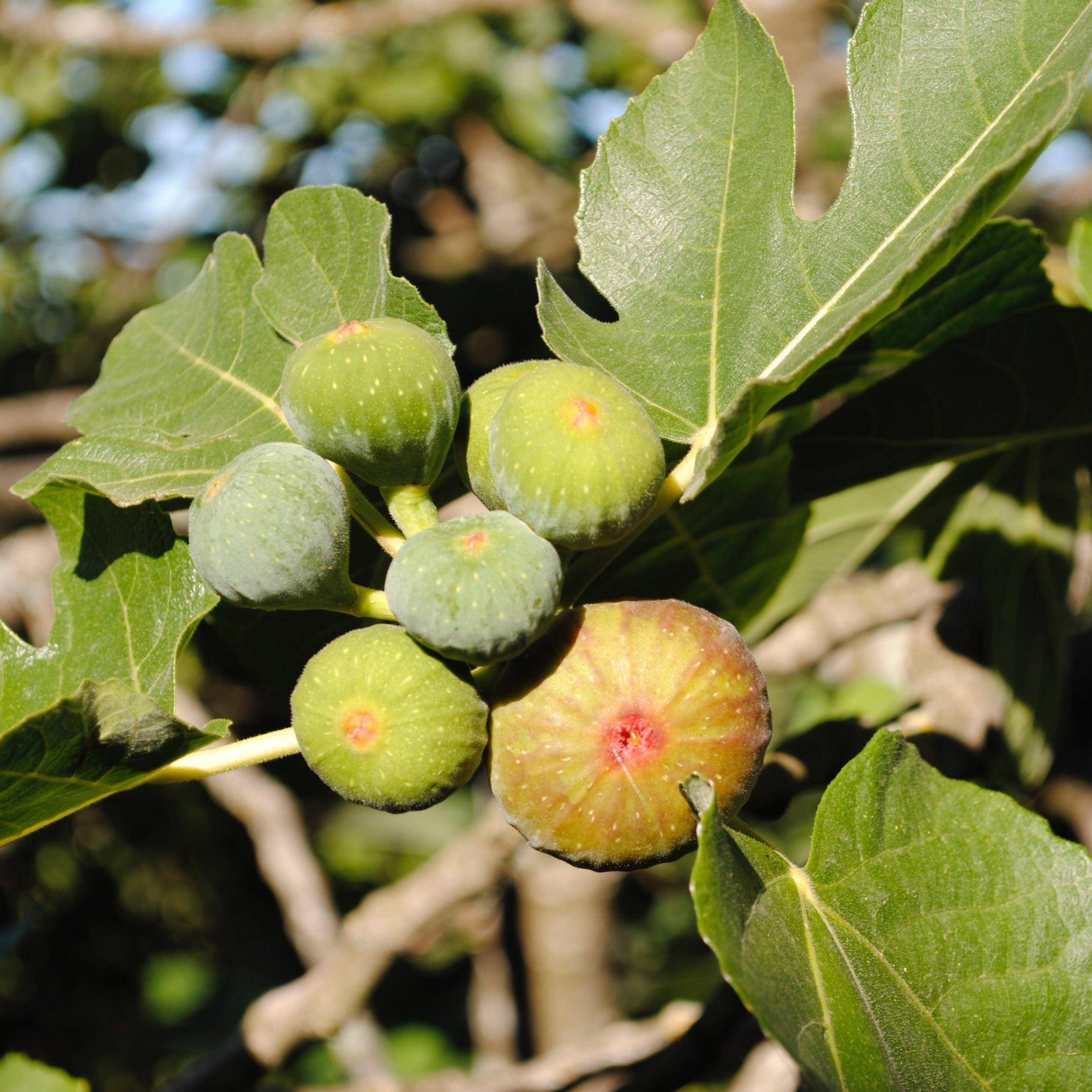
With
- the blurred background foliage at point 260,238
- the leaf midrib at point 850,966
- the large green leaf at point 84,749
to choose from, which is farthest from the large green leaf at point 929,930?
the blurred background foliage at point 260,238

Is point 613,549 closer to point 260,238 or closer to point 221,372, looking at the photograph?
point 221,372

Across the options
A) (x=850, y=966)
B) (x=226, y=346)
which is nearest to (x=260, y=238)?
(x=226, y=346)

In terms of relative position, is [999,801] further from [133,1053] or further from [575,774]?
[133,1053]

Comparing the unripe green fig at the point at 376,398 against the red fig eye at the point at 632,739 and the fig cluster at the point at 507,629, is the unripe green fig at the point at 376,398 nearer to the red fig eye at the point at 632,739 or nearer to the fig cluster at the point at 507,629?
the fig cluster at the point at 507,629

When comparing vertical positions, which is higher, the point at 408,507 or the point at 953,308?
the point at 953,308

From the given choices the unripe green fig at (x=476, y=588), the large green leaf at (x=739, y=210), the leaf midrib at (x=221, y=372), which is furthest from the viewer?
the leaf midrib at (x=221, y=372)

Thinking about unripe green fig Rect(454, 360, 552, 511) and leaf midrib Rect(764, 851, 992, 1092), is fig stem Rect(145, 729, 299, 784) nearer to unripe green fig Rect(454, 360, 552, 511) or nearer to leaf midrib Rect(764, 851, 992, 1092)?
unripe green fig Rect(454, 360, 552, 511)

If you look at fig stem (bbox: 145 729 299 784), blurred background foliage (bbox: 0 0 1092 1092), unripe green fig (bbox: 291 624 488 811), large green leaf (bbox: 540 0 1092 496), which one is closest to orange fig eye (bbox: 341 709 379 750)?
unripe green fig (bbox: 291 624 488 811)
